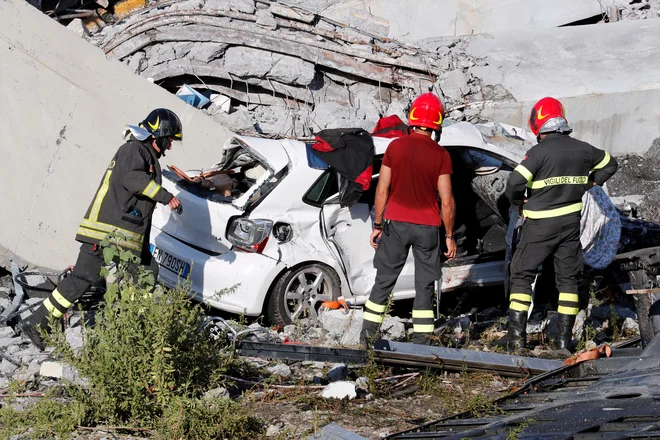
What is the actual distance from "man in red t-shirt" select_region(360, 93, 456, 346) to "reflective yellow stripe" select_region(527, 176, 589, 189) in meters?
0.63

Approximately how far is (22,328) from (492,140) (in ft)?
14.0

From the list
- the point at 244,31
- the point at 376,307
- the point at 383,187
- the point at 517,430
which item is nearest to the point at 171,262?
the point at 376,307

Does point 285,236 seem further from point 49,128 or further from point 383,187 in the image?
point 49,128

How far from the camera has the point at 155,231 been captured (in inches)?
276

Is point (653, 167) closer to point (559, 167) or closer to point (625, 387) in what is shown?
point (559, 167)

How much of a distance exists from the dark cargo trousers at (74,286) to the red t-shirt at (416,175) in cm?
221

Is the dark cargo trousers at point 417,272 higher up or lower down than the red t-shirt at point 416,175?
lower down

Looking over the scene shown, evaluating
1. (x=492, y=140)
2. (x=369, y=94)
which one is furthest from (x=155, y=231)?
(x=369, y=94)

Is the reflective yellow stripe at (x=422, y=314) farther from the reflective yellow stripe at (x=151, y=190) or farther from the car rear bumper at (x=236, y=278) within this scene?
the reflective yellow stripe at (x=151, y=190)

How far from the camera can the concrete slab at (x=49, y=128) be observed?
26.0 feet

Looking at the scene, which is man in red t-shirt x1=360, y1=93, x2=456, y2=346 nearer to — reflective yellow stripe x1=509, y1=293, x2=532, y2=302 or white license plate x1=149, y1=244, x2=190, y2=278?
reflective yellow stripe x1=509, y1=293, x2=532, y2=302

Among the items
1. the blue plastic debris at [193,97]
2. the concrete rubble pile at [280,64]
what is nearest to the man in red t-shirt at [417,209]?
the concrete rubble pile at [280,64]

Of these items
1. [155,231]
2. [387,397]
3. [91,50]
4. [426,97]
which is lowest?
[387,397]

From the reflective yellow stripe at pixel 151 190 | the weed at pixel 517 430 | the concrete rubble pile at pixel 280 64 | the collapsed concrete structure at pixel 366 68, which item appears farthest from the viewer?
the concrete rubble pile at pixel 280 64
